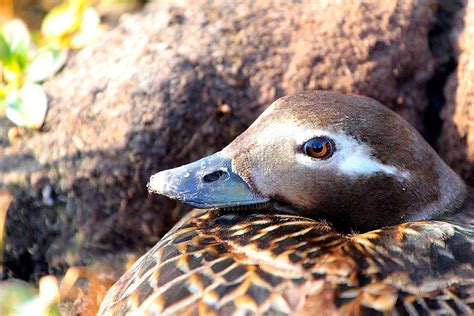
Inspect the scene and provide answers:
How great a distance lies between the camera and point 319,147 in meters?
2.82

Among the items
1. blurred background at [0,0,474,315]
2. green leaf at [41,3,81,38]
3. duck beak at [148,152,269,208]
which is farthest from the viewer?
green leaf at [41,3,81,38]

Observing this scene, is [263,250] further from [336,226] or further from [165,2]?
[165,2]

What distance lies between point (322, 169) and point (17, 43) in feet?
6.39

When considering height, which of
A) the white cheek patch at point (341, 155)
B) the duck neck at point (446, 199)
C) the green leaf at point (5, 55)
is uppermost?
the green leaf at point (5, 55)

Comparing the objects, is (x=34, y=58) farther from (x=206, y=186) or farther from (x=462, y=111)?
(x=462, y=111)

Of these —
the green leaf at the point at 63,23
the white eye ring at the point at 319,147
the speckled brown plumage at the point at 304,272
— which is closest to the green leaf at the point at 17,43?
the green leaf at the point at 63,23

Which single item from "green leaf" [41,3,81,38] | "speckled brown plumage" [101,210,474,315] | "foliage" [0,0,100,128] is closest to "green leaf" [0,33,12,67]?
"foliage" [0,0,100,128]

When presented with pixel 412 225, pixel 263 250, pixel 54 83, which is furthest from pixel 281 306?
pixel 54 83

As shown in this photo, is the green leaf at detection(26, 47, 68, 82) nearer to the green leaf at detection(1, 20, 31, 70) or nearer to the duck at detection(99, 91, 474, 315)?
the green leaf at detection(1, 20, 31, 70)

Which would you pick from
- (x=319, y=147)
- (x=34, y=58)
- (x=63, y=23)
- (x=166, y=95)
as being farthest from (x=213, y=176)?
(x=63, y=23)

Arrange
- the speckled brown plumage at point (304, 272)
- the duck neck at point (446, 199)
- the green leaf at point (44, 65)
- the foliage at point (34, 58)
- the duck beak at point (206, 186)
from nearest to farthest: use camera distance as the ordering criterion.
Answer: the speckled brown plumage at point (304, 272)
the duck beak at point (206, 186)
the duck neck at point (446, 199)
the foliage at point (34, 58)
the green leaf at point (44, 65)

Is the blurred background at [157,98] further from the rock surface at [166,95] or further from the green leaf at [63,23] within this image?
the green leaf at [63,23]

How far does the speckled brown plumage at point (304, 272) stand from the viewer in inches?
88.0

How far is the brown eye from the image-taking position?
2.82 m
